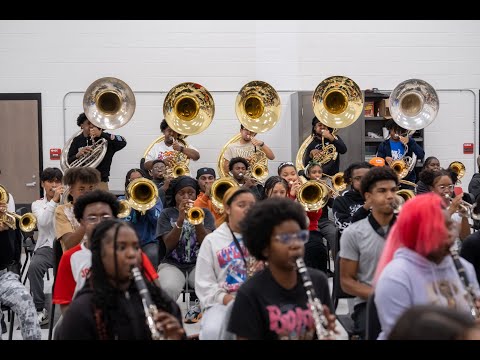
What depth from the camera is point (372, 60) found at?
9195mm

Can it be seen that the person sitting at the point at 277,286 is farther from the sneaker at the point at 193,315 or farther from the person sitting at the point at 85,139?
the person sitting at the point at 85,139

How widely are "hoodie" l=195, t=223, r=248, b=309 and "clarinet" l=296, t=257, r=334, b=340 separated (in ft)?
3.07

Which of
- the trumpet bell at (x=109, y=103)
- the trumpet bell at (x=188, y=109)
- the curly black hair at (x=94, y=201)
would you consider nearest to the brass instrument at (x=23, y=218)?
the curly black hair at (x=94, y=201)

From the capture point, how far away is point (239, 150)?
756cm

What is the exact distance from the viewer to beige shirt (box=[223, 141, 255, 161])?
295 inches

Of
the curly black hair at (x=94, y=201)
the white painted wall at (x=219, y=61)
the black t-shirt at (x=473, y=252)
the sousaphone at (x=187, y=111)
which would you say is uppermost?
the white painted wall at (x=219, y=61)

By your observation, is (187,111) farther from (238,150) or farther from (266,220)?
(266,220)

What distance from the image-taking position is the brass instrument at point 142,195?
5105mm

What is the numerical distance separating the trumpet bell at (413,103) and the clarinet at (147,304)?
5.77 m

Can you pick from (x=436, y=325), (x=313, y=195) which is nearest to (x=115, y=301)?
(x=436, y=325)

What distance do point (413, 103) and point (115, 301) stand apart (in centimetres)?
607
